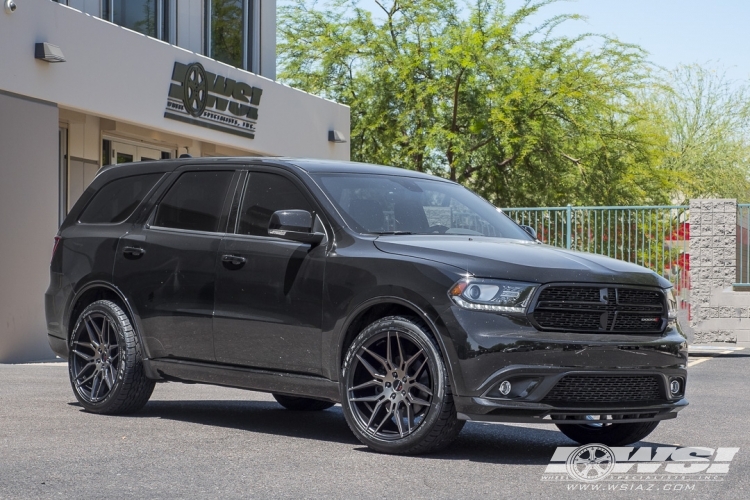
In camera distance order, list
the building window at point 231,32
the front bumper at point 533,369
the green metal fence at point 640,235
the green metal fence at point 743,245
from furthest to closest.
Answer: the building window at point 231,32, the green metal fence at point 640,235, the green metal fence at point 743,245, the front bumper at point 533,369

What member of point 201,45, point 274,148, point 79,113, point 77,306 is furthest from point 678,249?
point 77,306

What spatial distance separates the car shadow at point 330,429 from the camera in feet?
23.9

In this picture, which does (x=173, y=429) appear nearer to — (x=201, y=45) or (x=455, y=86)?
Answer: (x=201, y=45)

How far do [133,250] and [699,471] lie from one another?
432 centimetres

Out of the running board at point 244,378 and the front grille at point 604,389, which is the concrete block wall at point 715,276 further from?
the front grille at point 604,389

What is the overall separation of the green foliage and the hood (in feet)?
76.4

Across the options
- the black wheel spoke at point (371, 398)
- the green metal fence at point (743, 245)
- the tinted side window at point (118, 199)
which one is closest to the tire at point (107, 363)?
the tinted side window at point (118, 199)

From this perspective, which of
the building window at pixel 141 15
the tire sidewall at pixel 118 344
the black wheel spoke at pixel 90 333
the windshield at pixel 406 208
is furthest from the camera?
Answer: the building window at pixel 141 15

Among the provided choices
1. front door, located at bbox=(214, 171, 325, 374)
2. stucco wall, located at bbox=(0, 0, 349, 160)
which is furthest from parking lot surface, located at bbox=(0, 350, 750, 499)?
stucco wall, located at bbox=(0, 0, 349, 160)

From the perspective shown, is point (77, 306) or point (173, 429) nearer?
point (173, 429)

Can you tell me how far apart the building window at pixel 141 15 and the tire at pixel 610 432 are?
41.4ft

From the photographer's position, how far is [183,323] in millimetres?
8367

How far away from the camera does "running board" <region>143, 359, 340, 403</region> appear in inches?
298

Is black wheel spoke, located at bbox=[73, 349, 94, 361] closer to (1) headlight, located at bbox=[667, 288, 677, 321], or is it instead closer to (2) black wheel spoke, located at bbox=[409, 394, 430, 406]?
(2) black wheel spoke, located at bbox=[409, 394, 430, 406]
